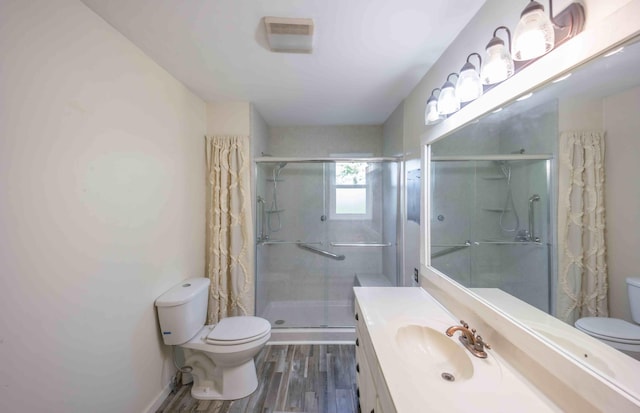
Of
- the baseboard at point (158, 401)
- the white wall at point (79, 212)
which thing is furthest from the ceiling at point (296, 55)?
the baseboard at point (158, 401)

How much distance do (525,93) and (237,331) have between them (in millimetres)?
2149

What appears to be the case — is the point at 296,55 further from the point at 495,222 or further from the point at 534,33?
the point at 495,222

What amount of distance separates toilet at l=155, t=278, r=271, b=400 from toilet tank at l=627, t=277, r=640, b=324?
184cm

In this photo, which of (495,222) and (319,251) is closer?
(495,222)

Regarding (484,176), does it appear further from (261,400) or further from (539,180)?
(261,400)

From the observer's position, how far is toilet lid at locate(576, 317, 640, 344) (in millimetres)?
602

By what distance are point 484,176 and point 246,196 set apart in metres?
1.89

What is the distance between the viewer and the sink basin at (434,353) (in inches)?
35.8

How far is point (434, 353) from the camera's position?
108 centimetres

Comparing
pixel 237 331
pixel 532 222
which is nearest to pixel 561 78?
pixel 532 222

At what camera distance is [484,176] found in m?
1.21

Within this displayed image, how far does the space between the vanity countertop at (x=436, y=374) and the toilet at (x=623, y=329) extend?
26 centimetres

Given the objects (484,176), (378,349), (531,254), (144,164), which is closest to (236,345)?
(378,349)

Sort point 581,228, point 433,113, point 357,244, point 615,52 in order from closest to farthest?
point 615,52
point 581,228
point 433,113
point 357,244
